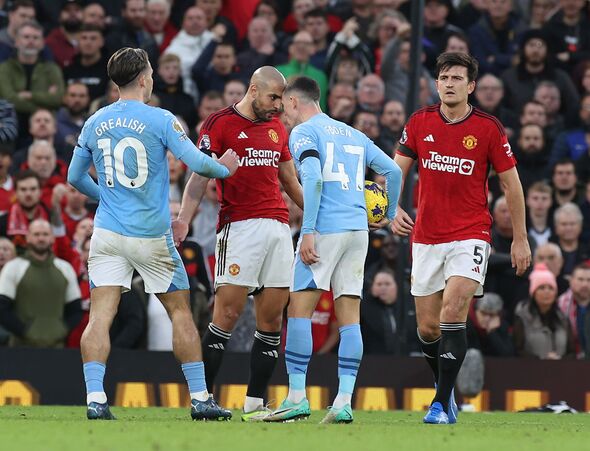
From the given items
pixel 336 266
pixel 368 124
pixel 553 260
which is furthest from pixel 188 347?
pixel 368 124

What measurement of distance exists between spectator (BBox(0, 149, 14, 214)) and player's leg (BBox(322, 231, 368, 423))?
6.34 metres

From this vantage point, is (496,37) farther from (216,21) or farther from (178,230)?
(178,230)

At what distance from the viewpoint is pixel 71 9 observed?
751 inches

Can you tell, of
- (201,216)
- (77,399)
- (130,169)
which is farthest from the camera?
(201,216)

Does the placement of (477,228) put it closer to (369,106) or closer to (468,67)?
(468,67)

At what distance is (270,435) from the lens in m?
9.03

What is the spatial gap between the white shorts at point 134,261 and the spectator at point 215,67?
28.7ft

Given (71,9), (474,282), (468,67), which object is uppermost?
(71,9)

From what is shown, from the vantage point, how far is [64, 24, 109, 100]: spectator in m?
18.3

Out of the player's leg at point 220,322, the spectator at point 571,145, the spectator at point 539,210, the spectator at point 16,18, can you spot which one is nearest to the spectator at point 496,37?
the spectator at point 571,145

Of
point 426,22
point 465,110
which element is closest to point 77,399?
point 465,110

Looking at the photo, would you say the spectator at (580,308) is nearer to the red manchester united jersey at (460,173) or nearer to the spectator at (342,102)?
the spectator at (342,102)

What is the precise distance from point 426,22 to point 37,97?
5.64m

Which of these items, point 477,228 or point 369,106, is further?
point 369,106
